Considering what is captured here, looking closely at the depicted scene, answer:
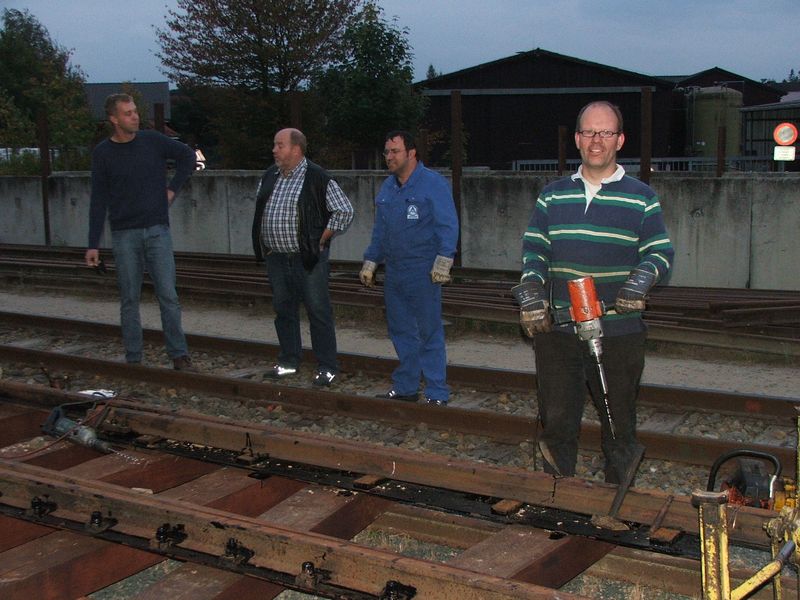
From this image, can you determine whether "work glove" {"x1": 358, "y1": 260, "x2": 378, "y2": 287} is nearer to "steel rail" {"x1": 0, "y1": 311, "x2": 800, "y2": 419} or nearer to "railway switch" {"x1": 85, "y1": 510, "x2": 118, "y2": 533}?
"steel rail" {"x1": 0, "y1": 311, "x2": 800, "y2": 419}

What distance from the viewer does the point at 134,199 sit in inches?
306

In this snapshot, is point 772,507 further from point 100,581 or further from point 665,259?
point 100,581

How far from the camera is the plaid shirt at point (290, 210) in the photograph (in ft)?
24.2

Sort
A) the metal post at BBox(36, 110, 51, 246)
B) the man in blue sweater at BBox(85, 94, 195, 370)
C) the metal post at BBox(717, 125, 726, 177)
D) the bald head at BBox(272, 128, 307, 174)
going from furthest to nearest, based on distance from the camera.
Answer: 1. the metal post at BBox(36, 110, 51, 246)
2. the metal post at BBox(717, 125, 726, 177)
3. the man in blue sweater at BBox(85, 94, 195, 370)
4. the bald head at BBox(272, 128, 307, 174)

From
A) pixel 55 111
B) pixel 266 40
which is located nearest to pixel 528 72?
pixel 266 40

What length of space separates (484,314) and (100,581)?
20.7 feet

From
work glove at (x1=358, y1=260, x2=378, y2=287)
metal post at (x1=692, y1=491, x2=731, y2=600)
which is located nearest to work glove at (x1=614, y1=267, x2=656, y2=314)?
metal post at (x1=692, y1=491, x2=731, y2=600)

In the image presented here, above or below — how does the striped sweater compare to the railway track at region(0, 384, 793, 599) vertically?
above

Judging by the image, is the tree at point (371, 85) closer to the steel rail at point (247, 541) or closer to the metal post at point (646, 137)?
the metal post at point (646, 137)

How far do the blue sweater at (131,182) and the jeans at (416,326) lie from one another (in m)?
2.10

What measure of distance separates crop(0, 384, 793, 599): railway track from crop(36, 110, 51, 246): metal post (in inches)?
546

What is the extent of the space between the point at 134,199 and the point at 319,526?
14.2 feet

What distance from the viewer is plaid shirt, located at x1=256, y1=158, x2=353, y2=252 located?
7391mm

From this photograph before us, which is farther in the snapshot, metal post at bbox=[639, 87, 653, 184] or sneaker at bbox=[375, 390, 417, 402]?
metal post at bbox=[639, 87, 653, 184]
